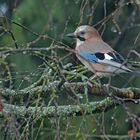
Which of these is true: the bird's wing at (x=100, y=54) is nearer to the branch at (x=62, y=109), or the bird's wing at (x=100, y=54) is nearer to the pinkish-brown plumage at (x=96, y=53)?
the pinkish-brown plumage at (x=96, y=53)

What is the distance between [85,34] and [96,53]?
0.36 metres

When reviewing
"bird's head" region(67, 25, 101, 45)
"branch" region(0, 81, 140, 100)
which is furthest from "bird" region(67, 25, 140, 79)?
"branch" region(0, 81, 140, 100)

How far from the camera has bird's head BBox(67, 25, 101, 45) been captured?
6.80 m

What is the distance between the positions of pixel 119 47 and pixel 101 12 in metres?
0.57

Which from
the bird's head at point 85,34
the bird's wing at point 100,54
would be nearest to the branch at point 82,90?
the bird's wing at point 100,54

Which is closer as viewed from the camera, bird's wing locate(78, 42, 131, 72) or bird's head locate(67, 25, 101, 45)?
bird's wing locate(78, 42, 131, 72)

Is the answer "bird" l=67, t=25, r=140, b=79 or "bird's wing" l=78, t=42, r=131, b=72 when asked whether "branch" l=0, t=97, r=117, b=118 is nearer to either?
"bird" l=67, t=25, r=140, b=79

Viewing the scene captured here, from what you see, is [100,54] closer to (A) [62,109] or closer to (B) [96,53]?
(B) [96,53]

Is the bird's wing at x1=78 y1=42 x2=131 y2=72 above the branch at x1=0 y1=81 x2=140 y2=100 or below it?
below

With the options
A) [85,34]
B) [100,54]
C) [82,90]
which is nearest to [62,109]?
[82,90]

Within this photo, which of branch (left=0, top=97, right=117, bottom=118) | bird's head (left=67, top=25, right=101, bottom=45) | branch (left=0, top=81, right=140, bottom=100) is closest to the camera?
branch (left=0, top=81, right=140, bottom=100)

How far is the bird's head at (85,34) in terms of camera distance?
268 inches

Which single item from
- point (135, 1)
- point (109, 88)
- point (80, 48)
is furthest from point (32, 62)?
point (109, 88)

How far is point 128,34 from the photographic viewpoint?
10430mm
